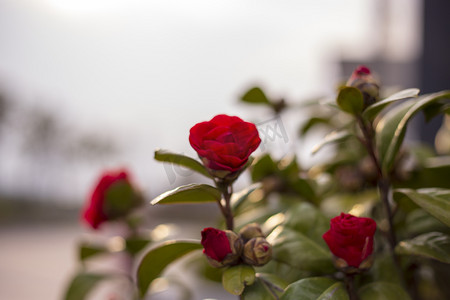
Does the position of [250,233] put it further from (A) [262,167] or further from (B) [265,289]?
(A) [262,167]

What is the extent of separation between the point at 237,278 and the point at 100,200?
1.06 ft

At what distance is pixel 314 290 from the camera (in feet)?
1.04

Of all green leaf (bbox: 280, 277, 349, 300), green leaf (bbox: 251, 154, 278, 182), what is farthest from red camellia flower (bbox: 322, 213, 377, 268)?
green leaf (bbox: 251, 154, 278, 182)

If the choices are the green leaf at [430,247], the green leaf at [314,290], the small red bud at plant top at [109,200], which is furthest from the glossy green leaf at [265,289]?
the small red bud at plant top at [109,200]

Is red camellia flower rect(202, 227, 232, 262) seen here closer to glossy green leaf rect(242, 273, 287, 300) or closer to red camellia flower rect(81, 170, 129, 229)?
glossy green leaf rect(242, 273, 287, 300)

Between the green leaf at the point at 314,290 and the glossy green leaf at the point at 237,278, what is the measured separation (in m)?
0.03

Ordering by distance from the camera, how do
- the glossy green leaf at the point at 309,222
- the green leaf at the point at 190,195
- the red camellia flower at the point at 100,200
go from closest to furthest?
the green leaf at the point at 190,195
the glossy green leaf at the point at 309,222
the red camellia flower at the point at 100,200

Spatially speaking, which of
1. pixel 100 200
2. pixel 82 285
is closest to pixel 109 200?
pixel 100 200

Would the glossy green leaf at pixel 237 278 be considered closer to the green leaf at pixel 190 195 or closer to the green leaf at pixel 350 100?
the green leaf at pixel 190 195

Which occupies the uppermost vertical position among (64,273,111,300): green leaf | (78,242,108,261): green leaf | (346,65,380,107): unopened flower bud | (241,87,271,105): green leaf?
(346,65,380,107): unopened flower bud

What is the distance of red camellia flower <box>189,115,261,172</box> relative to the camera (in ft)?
1.00

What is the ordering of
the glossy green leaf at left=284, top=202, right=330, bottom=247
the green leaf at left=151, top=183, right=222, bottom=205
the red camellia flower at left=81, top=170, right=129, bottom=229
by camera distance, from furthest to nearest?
the red camellia flower at left=81, top=170, right=129, bottom=229, the glossy green leaf at left=284, top=202, right=330, bottom=247, the green leaf at left=151, top=183, right=222, bottom=205

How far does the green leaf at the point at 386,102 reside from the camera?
1.08ft

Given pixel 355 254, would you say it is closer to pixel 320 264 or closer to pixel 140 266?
pixel 320 264
